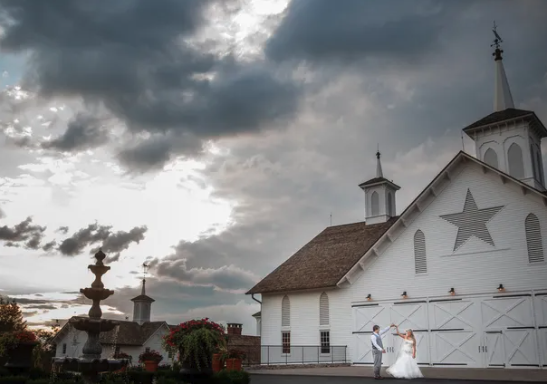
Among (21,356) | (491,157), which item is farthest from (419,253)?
(21,356)

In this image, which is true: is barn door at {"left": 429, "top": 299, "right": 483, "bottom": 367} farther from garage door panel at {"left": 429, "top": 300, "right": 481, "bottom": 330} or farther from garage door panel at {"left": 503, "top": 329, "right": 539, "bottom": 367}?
garage door panel at {"left": 503, "top": 329, "right": 539, "bottom": 367}

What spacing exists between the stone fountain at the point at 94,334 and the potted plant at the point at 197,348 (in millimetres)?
2340

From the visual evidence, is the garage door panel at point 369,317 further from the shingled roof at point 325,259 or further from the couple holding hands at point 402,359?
the couple holding hands at point 402,359

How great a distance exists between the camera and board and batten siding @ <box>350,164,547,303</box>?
26.2 meters

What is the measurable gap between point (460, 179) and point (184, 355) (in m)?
18.5

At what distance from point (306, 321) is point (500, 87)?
69.5 ft

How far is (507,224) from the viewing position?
2680cm

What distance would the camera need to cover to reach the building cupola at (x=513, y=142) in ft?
111

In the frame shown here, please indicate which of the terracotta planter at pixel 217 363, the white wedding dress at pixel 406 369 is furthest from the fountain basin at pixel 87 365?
the white wedding dress at pixel 406 369

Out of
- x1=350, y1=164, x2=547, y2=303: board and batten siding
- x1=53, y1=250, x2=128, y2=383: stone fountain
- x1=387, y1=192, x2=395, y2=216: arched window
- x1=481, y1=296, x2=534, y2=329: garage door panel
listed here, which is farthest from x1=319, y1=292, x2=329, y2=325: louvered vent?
x1=53, y1=250, x2=128, y2=383: stone fountain

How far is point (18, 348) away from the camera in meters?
20.1

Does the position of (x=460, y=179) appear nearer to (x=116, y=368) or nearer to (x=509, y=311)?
(x=509, y=311)

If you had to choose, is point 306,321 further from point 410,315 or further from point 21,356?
point 21,356

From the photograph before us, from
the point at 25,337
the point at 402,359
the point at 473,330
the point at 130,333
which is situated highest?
the point at 130,333
